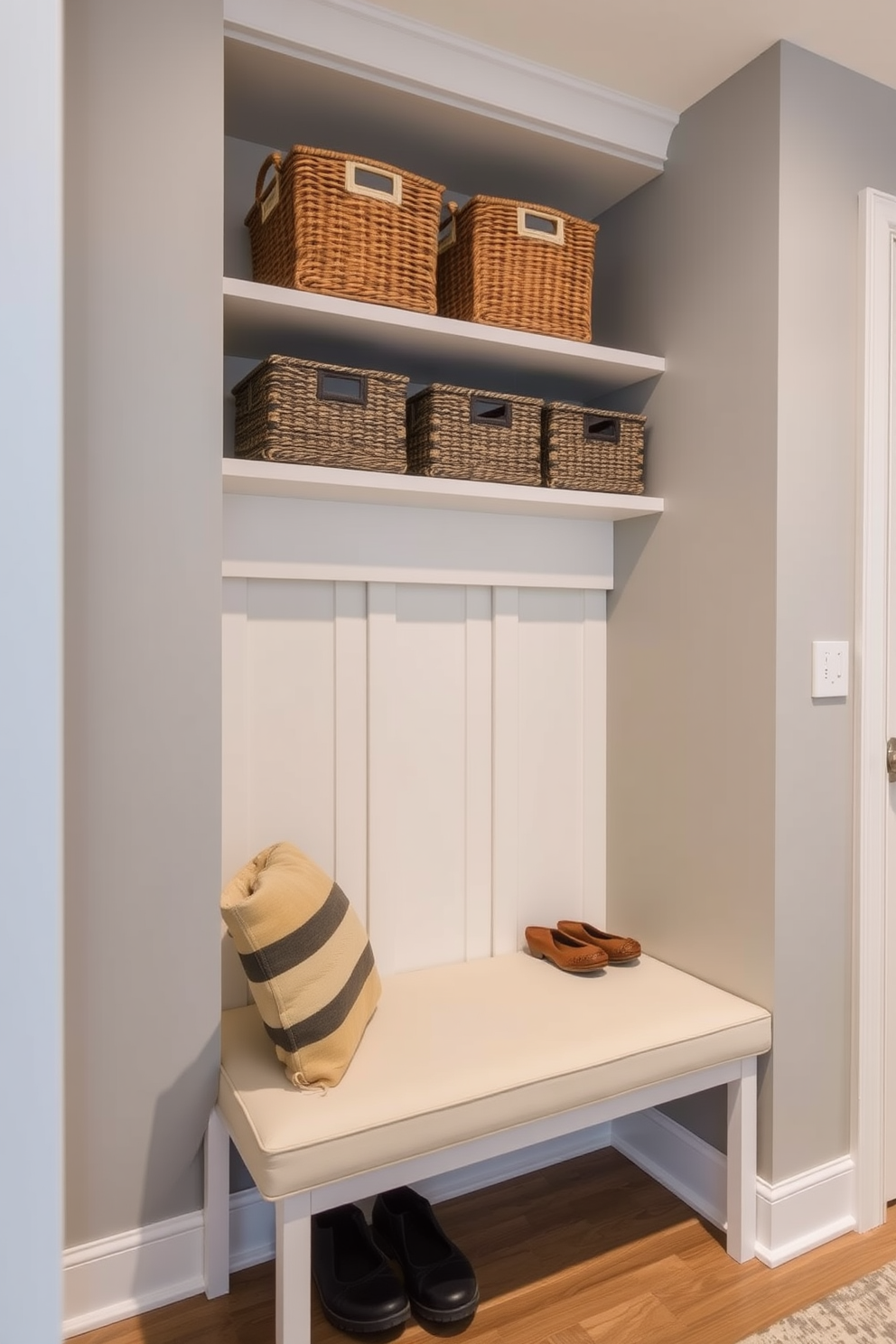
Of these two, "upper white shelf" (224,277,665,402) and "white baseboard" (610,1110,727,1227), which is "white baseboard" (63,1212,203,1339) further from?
"upper white shelf" (224,277,665,402)

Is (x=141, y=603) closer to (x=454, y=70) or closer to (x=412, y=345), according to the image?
(x=412, y=345)

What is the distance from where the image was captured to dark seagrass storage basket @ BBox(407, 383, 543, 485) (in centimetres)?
180

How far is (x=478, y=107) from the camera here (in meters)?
1.79

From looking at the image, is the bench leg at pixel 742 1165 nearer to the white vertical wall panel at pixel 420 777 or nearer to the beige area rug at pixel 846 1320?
the beige area rug at pixel 846 1320

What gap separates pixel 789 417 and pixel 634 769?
87cm

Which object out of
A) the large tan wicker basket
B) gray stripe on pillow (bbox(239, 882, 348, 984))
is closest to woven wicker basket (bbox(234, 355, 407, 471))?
the large tan wicker basket

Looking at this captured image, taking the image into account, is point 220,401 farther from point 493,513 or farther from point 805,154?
point 805,154

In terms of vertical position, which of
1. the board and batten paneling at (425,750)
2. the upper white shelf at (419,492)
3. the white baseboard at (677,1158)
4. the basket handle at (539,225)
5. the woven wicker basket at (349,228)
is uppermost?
the basket handle at (539,225)

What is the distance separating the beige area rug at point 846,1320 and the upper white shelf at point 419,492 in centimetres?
159

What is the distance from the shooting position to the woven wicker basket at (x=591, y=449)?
1.94 meters

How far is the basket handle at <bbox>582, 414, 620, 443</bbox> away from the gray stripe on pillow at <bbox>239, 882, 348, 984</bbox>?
1.17 metres

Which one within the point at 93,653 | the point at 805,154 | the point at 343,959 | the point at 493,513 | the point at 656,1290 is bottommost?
the point at 656,1290

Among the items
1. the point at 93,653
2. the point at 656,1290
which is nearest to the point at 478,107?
the point at 93,653

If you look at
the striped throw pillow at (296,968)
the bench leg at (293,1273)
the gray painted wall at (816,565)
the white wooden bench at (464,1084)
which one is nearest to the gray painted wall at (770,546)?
the gray painted wall at (816,565)
